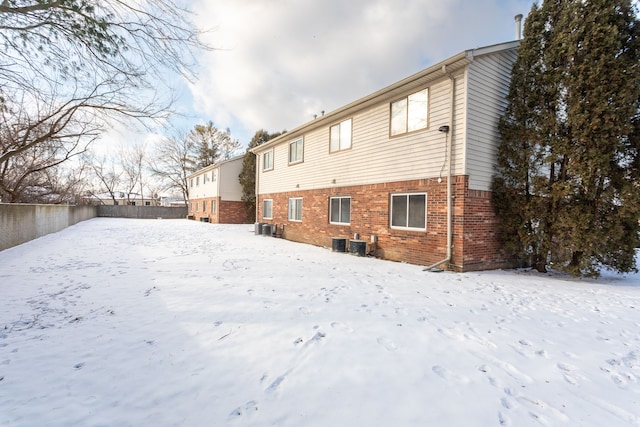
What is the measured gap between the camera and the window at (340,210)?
10638 mm

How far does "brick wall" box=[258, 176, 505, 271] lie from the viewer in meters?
7.08

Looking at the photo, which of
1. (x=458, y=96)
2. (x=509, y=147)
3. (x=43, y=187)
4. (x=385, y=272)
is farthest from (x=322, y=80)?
(x=43, y=187)

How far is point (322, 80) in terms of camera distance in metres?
13.7

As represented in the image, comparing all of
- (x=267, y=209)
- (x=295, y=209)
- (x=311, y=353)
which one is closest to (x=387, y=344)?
(x=311, y=353)

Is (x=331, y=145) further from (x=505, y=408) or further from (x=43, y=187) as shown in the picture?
(x=43, y=187)

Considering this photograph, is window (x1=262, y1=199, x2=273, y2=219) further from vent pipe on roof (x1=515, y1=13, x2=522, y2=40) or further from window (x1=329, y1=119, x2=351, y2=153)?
vent pipe on roof (x1=515, y1=13, x2=522, y2=40)

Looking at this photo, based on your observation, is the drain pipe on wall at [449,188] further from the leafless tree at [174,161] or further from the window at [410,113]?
the leafless tree at [174,161]

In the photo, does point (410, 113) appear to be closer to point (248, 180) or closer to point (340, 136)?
point (340, 136)

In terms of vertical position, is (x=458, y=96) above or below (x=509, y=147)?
above

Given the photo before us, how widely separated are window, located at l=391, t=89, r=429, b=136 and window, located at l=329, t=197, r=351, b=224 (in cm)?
Result: 313

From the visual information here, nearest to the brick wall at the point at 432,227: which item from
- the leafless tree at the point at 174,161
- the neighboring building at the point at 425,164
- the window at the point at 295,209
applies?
the neighboring building at the point at 425,164

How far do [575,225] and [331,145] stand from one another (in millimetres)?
8057

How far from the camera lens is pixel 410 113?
27.6ft

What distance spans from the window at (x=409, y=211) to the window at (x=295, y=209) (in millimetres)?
5801
